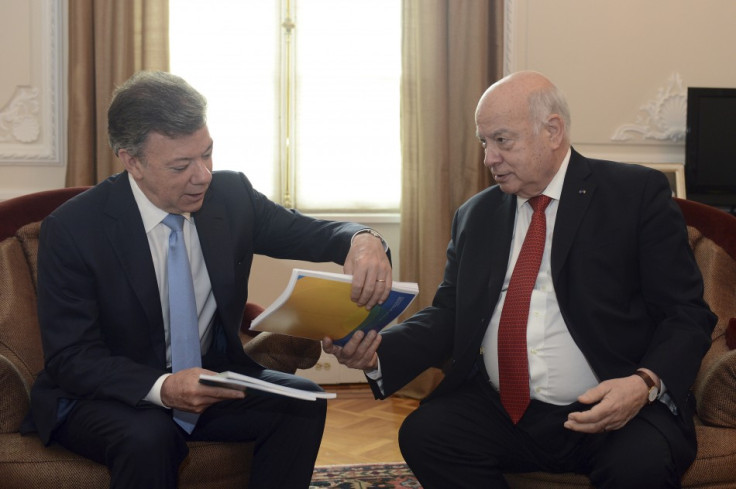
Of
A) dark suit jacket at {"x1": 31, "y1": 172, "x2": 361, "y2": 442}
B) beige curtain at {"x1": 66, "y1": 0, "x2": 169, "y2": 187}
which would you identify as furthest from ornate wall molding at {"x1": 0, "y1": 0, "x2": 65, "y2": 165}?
dark suit jacket at {"x1": 31, "y1": 172, "x2": 361, "y2": 442}

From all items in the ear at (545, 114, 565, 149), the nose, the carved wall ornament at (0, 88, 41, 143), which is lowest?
the nose

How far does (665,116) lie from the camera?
4.51 metres

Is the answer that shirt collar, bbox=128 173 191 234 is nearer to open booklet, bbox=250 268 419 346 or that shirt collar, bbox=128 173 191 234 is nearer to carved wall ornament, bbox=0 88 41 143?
open booklet, bbox=250 268 419 346

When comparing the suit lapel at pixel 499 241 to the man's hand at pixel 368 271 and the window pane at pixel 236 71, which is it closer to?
the man's hand at pixel 368 271

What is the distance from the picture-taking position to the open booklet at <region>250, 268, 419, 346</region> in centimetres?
169

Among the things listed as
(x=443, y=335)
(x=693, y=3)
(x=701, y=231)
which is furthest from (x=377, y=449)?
(x=693, y=3)

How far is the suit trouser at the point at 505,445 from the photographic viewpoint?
174 cm

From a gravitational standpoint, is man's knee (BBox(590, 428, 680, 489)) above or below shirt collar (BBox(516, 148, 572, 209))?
below

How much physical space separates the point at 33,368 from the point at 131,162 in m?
0.66

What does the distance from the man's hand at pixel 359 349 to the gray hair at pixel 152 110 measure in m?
0.64

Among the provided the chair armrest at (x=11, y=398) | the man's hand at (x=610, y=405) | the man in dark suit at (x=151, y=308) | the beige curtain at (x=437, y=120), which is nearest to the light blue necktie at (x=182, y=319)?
the man in dark suit at (x=151, y=308)

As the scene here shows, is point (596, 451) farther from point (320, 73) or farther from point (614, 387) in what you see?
point (320, 73)

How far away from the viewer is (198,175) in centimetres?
194

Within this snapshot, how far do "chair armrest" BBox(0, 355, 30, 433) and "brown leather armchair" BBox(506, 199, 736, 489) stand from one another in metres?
1.23
